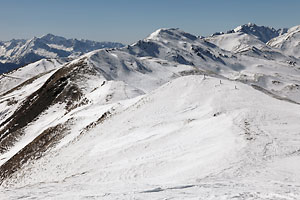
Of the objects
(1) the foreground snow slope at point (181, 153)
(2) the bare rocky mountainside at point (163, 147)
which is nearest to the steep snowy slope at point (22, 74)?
(2) the bare rocky mountainside at point (163, 147)

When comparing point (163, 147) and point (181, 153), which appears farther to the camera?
point (163, 147)

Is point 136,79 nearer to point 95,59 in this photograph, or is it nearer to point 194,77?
point 95,59

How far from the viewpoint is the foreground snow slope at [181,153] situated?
17.6 meters

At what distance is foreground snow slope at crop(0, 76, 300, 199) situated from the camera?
17.6 meters

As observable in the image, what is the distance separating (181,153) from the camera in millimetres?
26312

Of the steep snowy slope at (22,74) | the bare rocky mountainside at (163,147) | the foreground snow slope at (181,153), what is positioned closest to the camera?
the foreground snow slope at (181,153)

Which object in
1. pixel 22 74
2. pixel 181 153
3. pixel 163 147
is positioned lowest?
pixel 181 153

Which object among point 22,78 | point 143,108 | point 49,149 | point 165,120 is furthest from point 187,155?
point 22,78

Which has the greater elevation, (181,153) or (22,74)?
(22,74)

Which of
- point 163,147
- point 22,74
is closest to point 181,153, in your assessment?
point 163,147

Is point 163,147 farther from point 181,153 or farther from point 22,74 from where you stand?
point 22,74

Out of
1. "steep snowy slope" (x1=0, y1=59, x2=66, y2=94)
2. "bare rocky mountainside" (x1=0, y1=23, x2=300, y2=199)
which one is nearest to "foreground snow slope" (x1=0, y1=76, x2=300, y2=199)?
"bare rocky mountainside" (x1=0, y1=23, x2=300, y2=199)

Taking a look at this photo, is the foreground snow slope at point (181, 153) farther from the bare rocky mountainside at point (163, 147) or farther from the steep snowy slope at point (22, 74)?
the steep snowy slope at point (22, 74)

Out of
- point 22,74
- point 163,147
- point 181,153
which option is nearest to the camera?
point 181,153
